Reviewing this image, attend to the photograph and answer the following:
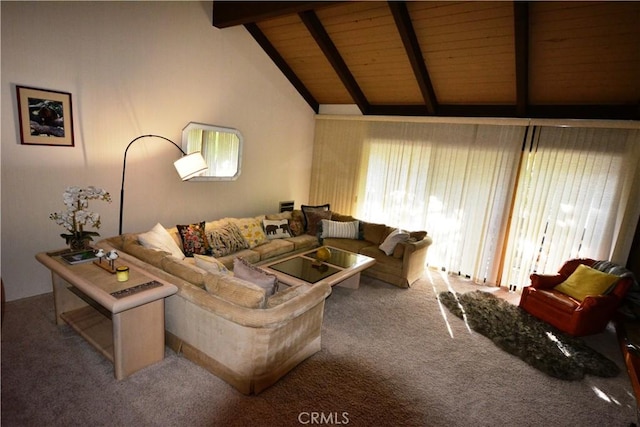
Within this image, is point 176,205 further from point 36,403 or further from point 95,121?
point 36,403

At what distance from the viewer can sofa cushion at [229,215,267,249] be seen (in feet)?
14.8

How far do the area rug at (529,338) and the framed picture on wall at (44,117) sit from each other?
15.0ft

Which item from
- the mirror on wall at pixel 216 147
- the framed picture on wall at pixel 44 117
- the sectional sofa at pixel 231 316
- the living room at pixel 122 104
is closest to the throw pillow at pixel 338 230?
the living room at pixel 122 104

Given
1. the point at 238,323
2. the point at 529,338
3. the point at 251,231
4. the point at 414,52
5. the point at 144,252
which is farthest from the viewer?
the point at 251,231

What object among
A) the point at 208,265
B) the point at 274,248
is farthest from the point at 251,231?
the point at 208,265

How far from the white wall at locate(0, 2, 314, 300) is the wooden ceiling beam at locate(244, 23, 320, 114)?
0.34 feet

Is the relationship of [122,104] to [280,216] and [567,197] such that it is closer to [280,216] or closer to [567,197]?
[280,216]

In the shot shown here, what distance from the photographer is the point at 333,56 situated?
4.68m

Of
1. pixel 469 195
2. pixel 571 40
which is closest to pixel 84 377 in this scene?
pixel 469 195

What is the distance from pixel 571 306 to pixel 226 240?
12.9 ft

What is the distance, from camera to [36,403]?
6.82 ft

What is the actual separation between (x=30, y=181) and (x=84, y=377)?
200 centimetres

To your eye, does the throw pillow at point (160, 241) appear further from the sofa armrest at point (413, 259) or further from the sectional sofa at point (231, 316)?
the sofa armrest at point (413, 259)

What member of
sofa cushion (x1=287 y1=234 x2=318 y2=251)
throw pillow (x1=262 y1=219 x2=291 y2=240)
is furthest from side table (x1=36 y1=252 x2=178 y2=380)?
sofa cushion (x1=287 y1=234 x2=318 y2=251)
